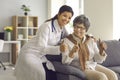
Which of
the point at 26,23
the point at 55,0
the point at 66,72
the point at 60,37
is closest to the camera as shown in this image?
the point at 66,72

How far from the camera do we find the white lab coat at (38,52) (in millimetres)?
2771

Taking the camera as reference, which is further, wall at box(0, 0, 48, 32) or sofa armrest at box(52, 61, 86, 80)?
wall at box(0, 0, 48, 32)

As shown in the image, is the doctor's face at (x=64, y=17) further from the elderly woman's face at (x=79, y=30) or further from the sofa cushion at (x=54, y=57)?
the sofa cushion at (x=54, y=57)

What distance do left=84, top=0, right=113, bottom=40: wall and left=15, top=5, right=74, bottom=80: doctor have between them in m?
2.54

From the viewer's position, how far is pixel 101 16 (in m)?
5.38

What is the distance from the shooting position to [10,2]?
Answer: 24.8ft

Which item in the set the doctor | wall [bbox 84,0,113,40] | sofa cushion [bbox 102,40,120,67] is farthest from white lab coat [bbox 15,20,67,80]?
wall [bbox 84,0,113,40]

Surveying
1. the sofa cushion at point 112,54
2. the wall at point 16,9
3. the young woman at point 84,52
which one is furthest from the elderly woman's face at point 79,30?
the wall at point 16,9

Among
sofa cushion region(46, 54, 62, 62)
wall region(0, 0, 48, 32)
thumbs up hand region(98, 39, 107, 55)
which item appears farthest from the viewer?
wall region(0, 0, 48, 32)

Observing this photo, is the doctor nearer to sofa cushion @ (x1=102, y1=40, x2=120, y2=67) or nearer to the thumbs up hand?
the thumbs up hand

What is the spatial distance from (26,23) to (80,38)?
483 centimetres

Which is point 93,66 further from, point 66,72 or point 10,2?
point 10,2

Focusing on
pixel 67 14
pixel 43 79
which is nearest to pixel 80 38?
pixel 67 14

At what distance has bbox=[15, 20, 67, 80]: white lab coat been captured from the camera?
2771mm
